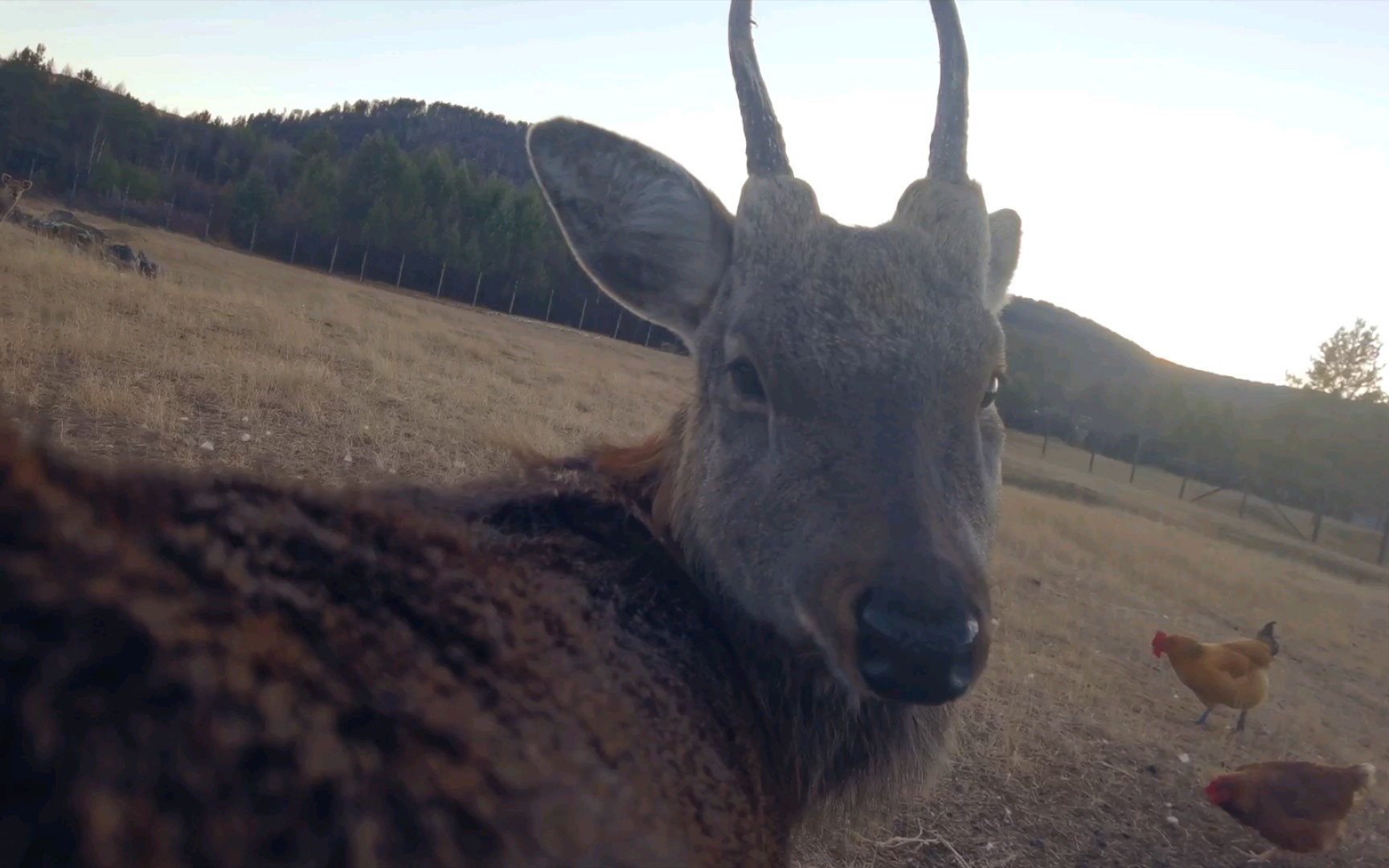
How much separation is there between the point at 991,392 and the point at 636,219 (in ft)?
5.08

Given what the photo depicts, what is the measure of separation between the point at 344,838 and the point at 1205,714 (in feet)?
31.2

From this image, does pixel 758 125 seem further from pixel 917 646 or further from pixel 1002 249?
pixel 917 646

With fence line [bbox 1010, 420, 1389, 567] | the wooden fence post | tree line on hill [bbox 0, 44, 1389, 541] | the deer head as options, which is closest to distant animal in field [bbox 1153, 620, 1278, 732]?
the deer head

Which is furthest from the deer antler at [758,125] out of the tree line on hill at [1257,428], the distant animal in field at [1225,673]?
the tree line on hill at [1257,428]

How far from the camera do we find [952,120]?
13.2 feet

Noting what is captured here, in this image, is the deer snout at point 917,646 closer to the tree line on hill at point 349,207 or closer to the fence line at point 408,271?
the tree line on hill at point 349,207

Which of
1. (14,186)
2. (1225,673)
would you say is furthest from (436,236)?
(1225,673)

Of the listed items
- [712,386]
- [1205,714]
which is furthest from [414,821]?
[1205,714]

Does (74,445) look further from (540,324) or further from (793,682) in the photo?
(540,324)

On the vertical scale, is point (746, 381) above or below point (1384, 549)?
above

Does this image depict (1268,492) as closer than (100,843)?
No

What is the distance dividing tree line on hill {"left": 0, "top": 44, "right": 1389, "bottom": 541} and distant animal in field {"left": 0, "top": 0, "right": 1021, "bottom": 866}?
113ft

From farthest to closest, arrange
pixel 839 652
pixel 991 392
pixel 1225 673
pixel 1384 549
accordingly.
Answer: pixel 1384 549
pixel 1225 673
pixel 991 392
pixel 839 652

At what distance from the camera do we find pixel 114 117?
4753cm
